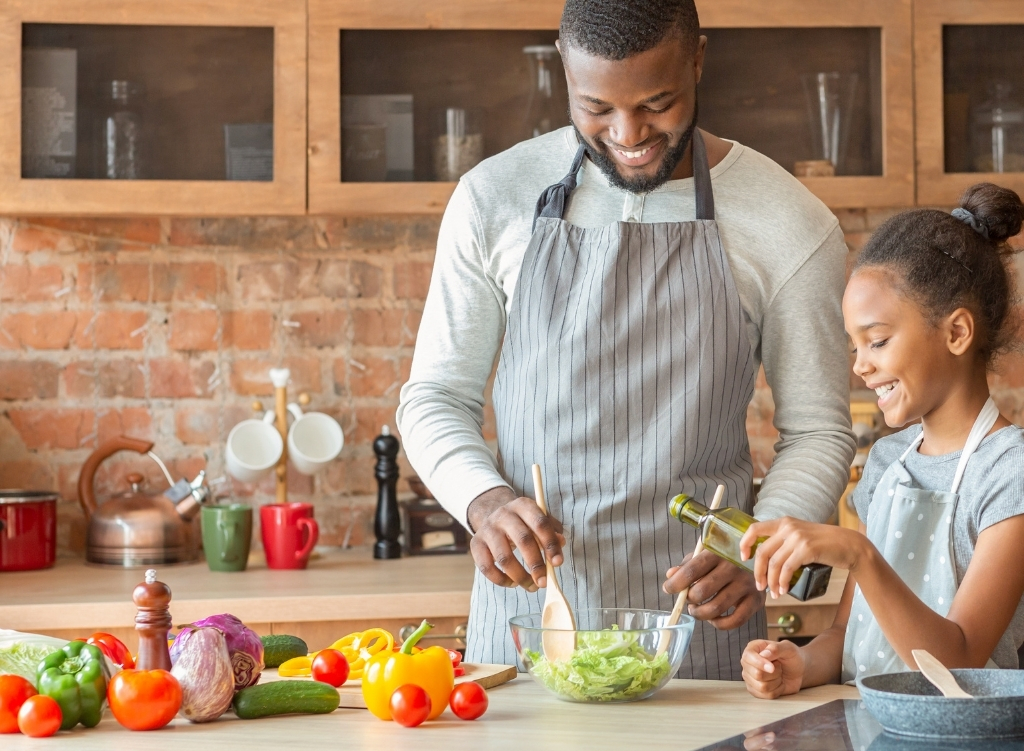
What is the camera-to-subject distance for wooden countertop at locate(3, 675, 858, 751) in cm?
106

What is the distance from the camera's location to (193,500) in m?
2.51

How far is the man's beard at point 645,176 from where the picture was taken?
1.52 metres

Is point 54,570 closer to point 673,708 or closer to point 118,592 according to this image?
point 118,592

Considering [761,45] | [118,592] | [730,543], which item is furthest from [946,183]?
[118,592]

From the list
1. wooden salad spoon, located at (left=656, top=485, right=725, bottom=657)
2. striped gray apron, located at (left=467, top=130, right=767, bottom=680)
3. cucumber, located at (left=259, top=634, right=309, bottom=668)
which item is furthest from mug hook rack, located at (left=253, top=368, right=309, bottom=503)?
wooden salad spoon, located at (left=656, top=485, right=725, bottom=657)

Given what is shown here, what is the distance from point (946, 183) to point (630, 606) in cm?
138

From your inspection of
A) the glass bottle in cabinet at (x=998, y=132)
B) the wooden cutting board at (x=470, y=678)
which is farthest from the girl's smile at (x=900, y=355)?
the glass bottle in cabinet at (x=998, y=132)

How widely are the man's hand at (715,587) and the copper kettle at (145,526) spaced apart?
1395 mm

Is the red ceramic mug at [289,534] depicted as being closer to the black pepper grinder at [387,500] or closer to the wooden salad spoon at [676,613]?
the black pepper grinder at [387,500]

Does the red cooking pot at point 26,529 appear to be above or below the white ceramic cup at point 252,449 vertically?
below

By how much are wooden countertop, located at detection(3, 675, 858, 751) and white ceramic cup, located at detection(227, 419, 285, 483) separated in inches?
56.6

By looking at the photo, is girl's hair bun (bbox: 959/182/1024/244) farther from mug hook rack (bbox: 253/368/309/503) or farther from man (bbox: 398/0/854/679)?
mug hook rack (bbox: 253/368/309/503)

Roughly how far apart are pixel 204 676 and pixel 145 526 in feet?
4.66

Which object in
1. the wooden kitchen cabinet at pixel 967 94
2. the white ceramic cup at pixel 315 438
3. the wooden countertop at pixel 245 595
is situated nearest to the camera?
the wooden countertop at pixel 245 595
